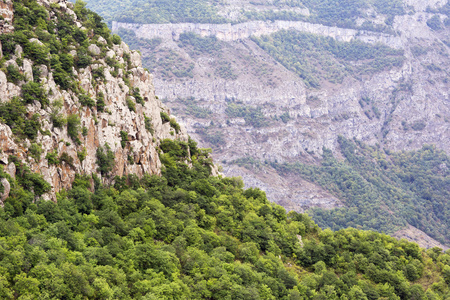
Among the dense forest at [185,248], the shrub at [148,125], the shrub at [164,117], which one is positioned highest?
the shrub at [148,125]

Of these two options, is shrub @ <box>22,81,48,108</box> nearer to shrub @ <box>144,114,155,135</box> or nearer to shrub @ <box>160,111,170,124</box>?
shrub @ <box>144,114,155,135</box>

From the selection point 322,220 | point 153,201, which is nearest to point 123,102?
point 153,201

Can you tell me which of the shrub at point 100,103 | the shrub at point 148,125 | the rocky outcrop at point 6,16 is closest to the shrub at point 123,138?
the shrub at point 100,103

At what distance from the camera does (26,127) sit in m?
52.6

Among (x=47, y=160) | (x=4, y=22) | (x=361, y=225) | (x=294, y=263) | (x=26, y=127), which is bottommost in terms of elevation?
(x=361, y=225)

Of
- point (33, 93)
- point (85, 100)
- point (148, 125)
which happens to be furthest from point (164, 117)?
point (33, 93)

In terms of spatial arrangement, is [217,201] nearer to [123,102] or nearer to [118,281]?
[123,102]

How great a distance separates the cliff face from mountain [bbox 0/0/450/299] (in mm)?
180

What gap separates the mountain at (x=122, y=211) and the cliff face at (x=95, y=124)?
0.59ft

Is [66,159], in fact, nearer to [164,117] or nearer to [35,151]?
[35,151]

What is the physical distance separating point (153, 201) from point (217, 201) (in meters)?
15.9

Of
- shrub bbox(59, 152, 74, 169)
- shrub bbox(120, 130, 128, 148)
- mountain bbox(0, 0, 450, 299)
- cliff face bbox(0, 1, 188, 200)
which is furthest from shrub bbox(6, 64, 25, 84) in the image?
shrub bbox(120, 130, 128, 148)

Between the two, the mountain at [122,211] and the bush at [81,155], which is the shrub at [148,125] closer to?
the mountain at [122,211]

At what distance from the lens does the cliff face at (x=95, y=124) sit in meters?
53.3
